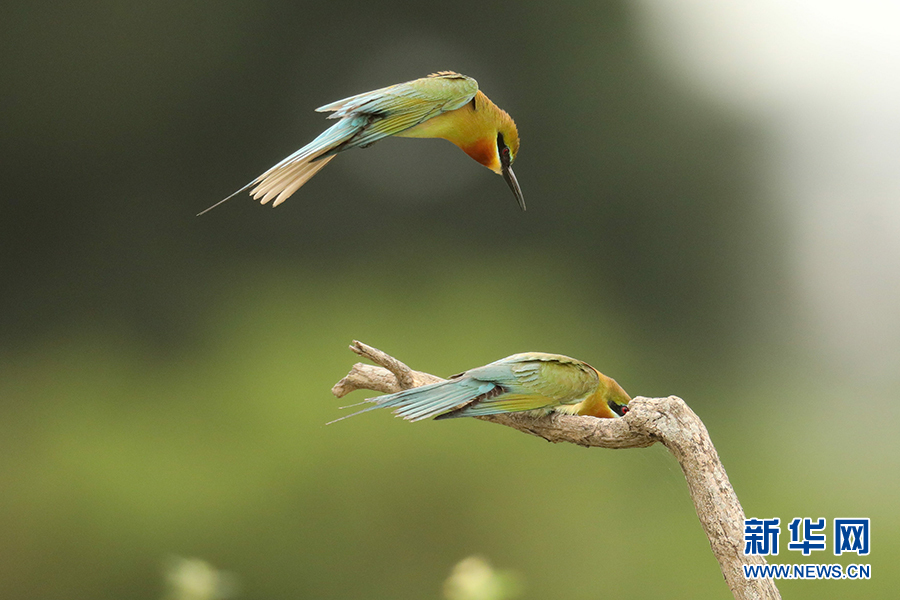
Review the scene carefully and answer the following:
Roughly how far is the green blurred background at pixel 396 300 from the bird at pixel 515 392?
→ 1123 mm

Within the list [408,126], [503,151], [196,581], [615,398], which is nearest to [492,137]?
[503,151]

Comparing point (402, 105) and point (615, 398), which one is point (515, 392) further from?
point (402, 105)

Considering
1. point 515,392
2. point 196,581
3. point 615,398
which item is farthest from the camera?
point 196,581

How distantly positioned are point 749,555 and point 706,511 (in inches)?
3.3

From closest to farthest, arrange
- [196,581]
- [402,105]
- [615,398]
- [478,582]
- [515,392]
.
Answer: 1. [402,105]
2. [515,392]
3. [615,398]
4. [478,582]
5. [196,581]

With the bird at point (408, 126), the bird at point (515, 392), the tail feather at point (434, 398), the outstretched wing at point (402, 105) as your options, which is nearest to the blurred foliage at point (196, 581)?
the bird at point (515, 392)

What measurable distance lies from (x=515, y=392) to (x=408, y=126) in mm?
430

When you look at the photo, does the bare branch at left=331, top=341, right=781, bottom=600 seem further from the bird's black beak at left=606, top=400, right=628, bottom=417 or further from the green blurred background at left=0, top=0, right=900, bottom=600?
the green blurred background at left=0, top=0, right=900, bottom=600

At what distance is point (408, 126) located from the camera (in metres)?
0.98

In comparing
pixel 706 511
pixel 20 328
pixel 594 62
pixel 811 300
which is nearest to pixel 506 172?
pixel 706 511

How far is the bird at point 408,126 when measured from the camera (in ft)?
3.04

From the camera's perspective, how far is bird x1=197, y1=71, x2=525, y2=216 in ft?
3.04

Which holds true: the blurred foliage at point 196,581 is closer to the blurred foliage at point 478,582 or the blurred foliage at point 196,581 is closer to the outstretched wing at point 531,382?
the blurred foliage at point 478,582

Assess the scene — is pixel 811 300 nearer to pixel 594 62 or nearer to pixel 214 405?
pixel 594 62
